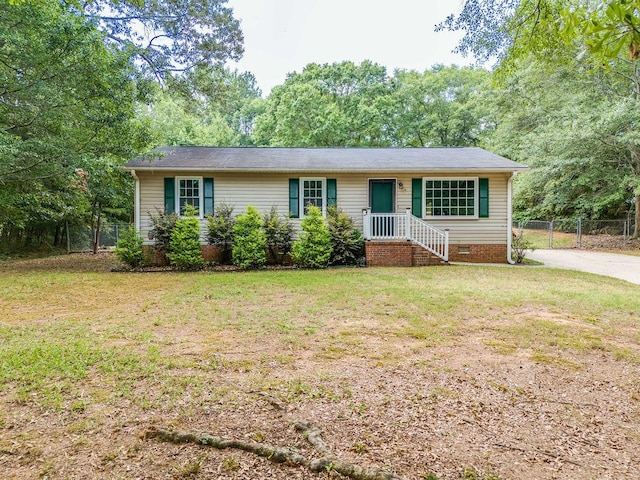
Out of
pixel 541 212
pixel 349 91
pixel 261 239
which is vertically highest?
pixel 349 91

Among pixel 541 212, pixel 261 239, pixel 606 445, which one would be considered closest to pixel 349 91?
pixel 541 212

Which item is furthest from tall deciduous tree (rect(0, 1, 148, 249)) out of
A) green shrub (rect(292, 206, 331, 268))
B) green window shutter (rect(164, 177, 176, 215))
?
green shrub (rect(292, 206, 331, 268))

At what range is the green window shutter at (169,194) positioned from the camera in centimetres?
1114

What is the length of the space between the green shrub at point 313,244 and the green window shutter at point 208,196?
3.19 m

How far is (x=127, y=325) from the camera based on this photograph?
466 cm

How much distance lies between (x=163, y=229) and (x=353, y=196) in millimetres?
5893

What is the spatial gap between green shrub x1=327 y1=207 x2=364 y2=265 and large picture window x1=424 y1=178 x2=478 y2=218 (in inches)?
107

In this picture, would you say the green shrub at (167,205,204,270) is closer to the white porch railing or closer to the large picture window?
the white porch railing

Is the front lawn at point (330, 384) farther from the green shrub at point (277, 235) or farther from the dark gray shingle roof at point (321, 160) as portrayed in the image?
the dark gray shingle roof at point (321, 160)

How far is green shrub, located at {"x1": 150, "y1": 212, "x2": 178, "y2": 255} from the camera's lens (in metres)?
10.2

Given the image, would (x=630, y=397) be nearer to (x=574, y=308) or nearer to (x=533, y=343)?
(x=533, y=343)

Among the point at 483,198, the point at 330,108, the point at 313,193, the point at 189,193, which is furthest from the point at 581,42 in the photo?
the point at 330,108

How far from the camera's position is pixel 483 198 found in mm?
11469

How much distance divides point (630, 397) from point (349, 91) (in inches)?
1028
